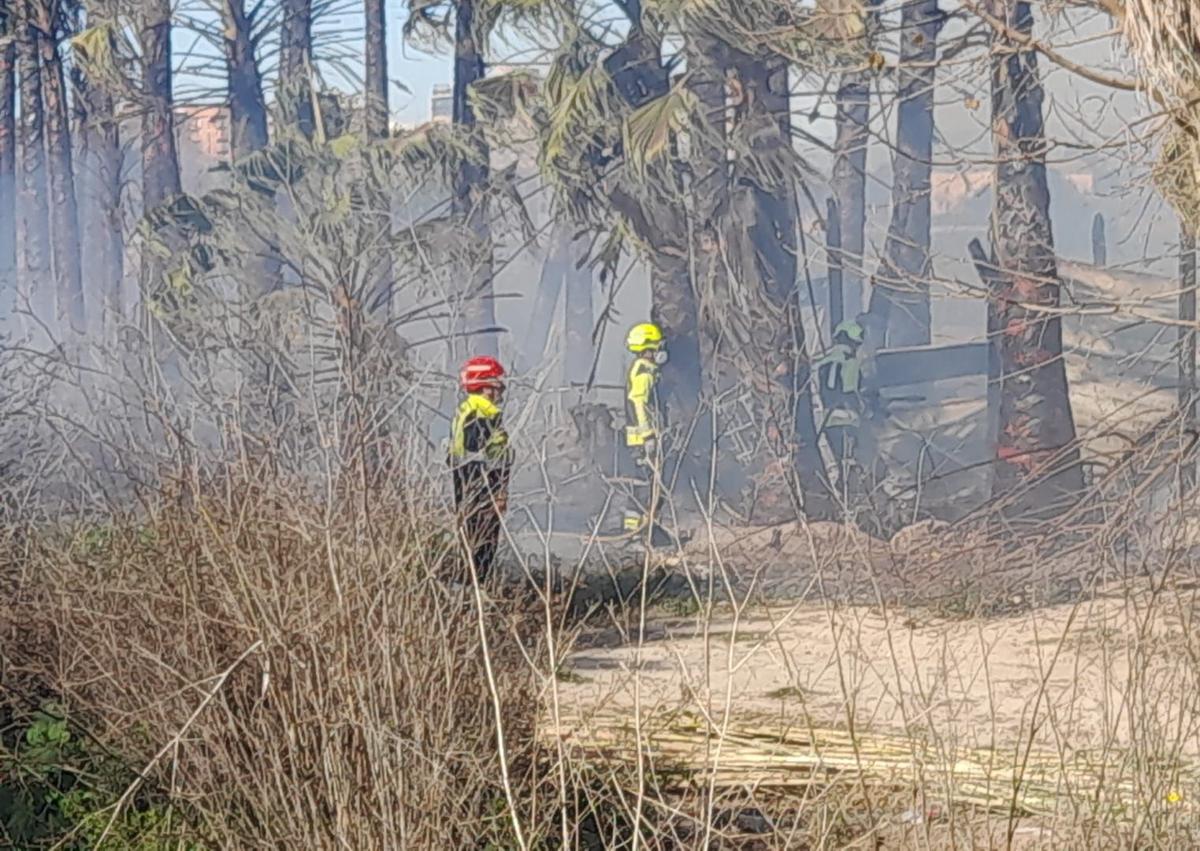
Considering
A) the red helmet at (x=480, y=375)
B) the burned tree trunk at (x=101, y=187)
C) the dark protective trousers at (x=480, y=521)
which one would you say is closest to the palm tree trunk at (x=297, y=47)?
the burned tree trunk at (x=101, y=187)

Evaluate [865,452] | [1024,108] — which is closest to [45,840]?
[1024,108]

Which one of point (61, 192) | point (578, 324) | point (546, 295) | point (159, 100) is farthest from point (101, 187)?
point (578, 324)

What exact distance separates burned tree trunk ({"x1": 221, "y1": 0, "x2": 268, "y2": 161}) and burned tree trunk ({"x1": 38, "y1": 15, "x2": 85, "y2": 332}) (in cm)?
410

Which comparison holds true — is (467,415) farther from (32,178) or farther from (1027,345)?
(32,178)

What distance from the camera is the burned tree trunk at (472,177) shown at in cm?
1614

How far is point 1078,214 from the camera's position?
130 ft

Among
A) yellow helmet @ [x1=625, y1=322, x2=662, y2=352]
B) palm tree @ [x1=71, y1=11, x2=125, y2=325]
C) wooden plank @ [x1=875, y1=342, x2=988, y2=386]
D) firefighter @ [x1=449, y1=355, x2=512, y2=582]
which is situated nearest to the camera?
firefighter @ [x1=449, y1=355, x2=512, y2=582]

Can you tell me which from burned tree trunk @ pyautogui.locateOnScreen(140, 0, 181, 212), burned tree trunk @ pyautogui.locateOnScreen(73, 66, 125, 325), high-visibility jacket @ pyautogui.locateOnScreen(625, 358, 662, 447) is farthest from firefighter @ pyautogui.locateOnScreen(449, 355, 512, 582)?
burned tree trunk @ pyautogui.locateOnScreen(140, 0, 181, 212)

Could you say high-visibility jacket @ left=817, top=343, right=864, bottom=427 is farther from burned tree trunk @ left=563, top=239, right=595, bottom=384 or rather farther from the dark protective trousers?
the dark protective trousers

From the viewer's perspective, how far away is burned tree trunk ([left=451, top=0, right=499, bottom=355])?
16.1 m

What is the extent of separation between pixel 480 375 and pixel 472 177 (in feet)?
28.9

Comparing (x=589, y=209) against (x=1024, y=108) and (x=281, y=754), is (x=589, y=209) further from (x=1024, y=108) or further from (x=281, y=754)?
(x=281, y=754)

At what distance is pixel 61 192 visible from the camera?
24672 mm

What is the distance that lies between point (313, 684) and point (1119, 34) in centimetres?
411
